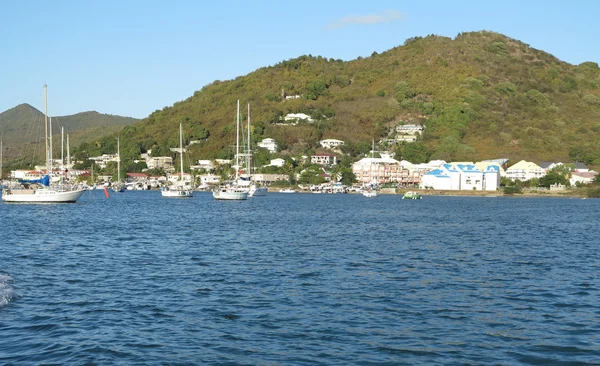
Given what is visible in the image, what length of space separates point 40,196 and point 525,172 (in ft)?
390

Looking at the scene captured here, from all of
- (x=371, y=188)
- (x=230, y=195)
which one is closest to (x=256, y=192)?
(x=230, y=195)

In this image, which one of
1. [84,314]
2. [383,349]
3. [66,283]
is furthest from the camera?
[66,283]

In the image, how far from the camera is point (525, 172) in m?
156

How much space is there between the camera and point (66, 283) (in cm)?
2142

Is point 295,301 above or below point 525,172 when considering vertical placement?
below

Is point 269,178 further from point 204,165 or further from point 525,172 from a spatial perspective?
point 525,172

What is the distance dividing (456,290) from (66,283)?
1275cm

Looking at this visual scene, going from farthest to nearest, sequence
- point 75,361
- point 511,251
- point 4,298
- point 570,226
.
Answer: point 570,226 → point 511,251 → point 4,298 → point 75,361

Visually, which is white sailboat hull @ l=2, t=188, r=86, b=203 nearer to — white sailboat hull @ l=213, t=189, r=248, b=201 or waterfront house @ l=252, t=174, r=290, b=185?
white sailboat hull @ l=213, t=189, r=248, b=201

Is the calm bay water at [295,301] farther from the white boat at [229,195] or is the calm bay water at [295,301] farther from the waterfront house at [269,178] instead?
the waterfront house at [269,178]

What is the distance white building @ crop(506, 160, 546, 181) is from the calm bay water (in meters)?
126

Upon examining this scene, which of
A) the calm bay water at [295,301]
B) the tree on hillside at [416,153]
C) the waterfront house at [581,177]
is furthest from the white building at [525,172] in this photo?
the calm bay water at [295,301]

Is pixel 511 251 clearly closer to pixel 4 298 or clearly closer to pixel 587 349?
pixel 587 349

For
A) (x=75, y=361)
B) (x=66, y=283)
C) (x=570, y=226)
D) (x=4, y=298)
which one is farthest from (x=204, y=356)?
(x=570, y=226)
